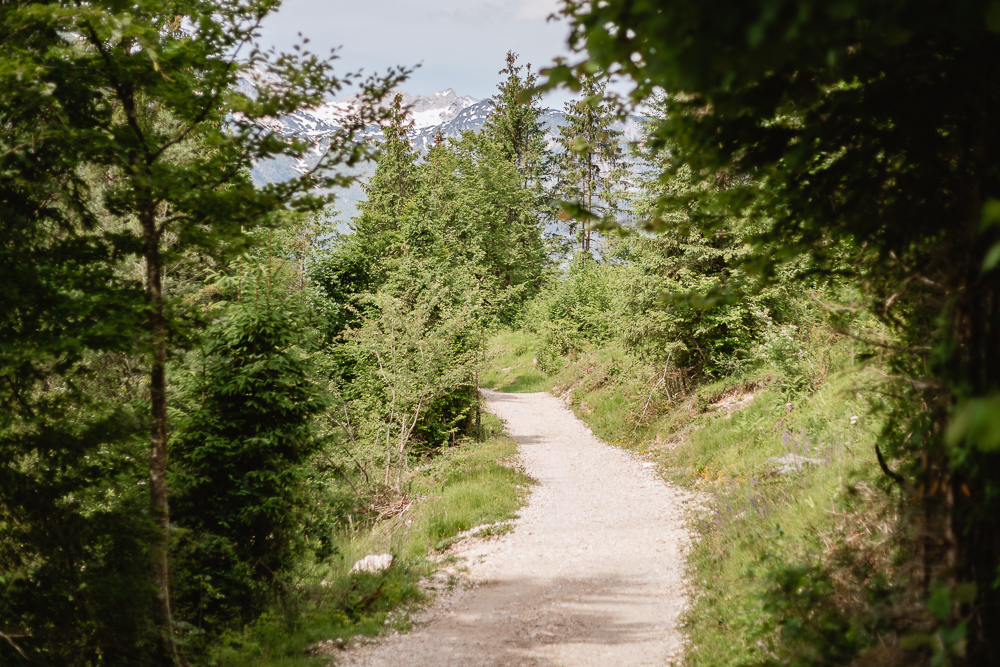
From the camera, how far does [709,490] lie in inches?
350

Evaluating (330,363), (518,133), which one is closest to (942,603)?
(330,363)

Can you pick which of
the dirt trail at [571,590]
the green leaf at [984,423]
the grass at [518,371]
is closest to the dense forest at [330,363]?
the green leaf at [984,423]

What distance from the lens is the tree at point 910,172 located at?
1.59 meters

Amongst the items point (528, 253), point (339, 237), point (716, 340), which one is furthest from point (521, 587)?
point (528, 253)

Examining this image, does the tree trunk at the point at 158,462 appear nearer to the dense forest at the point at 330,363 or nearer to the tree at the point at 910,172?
the dense forest at the point at 330,363

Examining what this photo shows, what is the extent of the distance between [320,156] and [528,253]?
3391 centimetres

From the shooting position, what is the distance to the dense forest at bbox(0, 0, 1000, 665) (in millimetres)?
1938

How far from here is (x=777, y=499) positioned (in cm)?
639

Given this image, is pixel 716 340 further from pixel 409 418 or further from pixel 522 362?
pixel 522 362

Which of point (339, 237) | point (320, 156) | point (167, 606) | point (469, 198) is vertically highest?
point (469, 198)

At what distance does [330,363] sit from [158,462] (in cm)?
451

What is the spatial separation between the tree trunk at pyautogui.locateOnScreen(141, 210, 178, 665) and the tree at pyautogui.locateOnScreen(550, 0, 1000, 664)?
3524 mm

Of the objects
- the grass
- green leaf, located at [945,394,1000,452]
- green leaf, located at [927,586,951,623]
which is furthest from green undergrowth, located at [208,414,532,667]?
the grass

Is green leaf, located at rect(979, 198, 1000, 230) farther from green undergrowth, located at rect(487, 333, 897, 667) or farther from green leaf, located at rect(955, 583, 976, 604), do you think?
green undergrowth, located at rect(487, 333, 897, 667)
